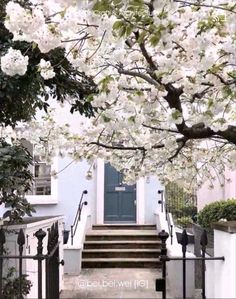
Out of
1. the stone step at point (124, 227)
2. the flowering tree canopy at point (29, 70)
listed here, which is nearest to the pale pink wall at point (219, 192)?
the stone step at point (124, 227)

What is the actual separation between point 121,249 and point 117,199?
93.8 inches

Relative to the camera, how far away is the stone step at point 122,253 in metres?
10.7

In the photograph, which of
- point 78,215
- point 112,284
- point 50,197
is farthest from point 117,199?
point 112,284

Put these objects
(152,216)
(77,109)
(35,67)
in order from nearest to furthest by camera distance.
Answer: (35,67) < (77,109) < (152,216)

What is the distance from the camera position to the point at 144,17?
10.6ft

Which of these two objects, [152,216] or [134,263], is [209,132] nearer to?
[134,263]

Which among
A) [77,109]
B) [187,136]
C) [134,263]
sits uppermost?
[77,109]

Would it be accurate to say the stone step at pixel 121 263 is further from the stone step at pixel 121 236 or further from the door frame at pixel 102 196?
the door frame at pixel 102 196

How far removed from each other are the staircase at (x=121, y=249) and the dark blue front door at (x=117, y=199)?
86 cm

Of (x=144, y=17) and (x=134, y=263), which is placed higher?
(x=144, y=17)

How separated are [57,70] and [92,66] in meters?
0.61

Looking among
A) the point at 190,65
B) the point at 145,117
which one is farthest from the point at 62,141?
the point at 190,65

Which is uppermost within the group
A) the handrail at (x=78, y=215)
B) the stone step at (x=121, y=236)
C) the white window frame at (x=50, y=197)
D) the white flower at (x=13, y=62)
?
the white flower at (x=13, y=62)

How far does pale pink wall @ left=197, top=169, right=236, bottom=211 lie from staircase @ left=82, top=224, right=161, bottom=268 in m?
1.99
